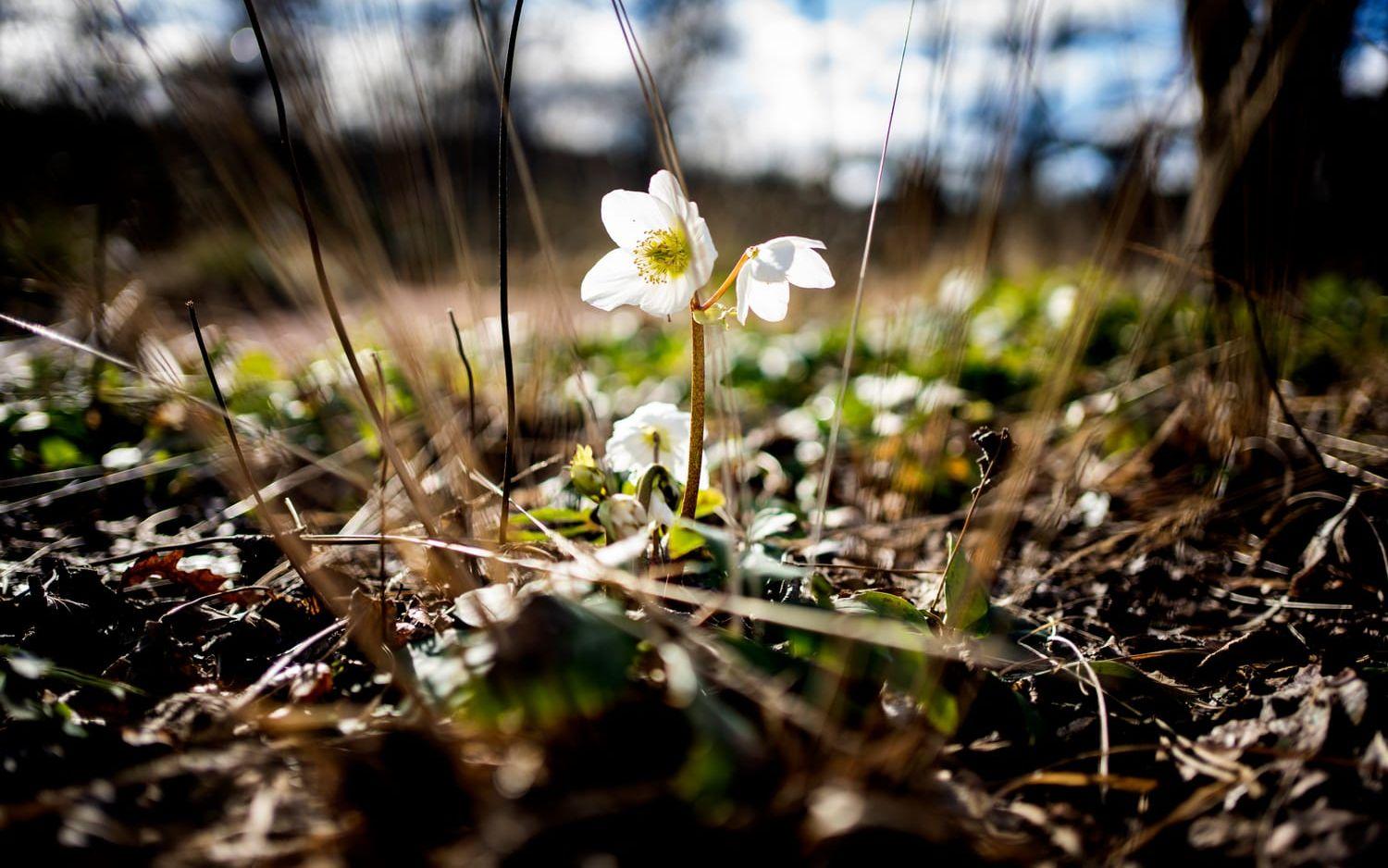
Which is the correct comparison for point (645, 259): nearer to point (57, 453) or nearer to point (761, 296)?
point (761, 296)

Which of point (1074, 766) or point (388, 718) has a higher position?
point (388, 718)

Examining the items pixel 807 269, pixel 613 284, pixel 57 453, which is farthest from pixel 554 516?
pixel 57 453

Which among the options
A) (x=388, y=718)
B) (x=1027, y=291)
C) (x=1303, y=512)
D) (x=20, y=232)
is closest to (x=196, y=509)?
(x=20, y=232)

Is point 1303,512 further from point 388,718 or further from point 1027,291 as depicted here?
point 1027,291

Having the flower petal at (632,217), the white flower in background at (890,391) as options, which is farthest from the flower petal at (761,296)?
the white flower in background at (890,391)

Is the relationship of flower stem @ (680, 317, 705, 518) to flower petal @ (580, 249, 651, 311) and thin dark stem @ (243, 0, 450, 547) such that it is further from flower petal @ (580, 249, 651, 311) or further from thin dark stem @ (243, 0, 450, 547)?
thin dark stem @ (243, 0, 450, 547)

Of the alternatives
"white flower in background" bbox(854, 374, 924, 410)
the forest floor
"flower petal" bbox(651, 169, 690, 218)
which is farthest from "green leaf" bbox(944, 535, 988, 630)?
"white flower in background" bbox(854, 374, 924, 410)
